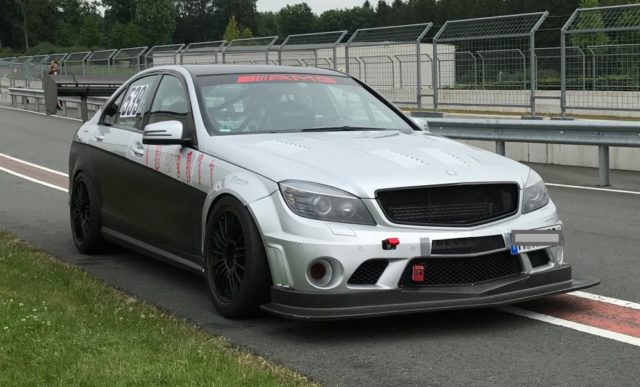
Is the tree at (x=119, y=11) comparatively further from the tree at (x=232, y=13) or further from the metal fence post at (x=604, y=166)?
the metal fence post at (x=604, y=166)

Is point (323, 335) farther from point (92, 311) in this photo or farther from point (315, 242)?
point (92, 311)

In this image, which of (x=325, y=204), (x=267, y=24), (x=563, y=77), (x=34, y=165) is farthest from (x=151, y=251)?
(x=267, y=24)

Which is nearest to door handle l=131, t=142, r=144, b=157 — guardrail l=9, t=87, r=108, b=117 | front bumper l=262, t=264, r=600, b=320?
front bumper l=262, t=264, r=600, b=320

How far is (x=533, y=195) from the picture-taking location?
557 centimetres

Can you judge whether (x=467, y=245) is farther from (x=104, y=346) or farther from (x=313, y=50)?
(x=313, y=50)

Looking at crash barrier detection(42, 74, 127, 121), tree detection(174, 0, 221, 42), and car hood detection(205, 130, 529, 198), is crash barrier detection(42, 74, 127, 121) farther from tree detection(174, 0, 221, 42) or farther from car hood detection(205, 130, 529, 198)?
tree detection(174, 0, 221, 42)

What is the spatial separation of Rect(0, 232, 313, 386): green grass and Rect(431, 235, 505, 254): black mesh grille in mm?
1050

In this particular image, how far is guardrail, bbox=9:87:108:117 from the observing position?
2736cm

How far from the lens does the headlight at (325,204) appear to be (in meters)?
5.08

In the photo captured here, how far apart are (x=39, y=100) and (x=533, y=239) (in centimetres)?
3007

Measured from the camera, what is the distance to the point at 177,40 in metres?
174

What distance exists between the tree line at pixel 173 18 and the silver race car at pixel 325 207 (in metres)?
84.3

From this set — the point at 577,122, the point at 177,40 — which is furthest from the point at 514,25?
the point at 177,40

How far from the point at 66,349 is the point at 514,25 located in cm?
1334
